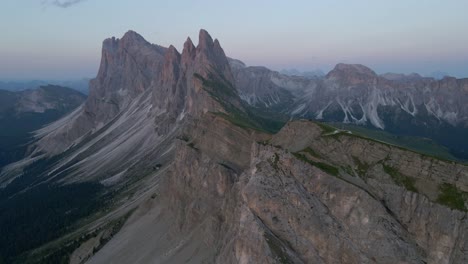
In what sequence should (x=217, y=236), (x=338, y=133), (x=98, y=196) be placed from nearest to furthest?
(x=338, y=133) → (x=217, y=236) → (x=98, y=196)

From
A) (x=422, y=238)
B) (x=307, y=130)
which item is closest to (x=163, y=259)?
(x=307, y=130)

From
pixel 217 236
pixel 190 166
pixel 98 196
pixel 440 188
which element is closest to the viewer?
pixel 440 188

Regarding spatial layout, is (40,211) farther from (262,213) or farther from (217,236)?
(262,213)

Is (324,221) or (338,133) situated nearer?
(324,221)

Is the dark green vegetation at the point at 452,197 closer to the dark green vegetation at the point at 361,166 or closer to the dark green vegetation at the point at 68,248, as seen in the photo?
the dark green vegetation at the point at 361,166

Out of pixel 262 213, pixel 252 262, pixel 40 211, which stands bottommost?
pixel 40 211

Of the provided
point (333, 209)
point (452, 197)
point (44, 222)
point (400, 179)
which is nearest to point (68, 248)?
point (44, 222)
